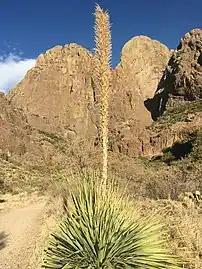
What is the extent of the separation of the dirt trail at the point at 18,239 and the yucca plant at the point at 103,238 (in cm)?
292

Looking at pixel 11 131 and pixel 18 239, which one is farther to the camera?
pixel 11 131

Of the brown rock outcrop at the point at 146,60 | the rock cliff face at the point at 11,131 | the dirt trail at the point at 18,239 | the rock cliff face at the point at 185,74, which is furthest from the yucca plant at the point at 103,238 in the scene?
the brown rock outcrop at the point at 146,60

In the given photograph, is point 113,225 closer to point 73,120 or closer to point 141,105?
point 73,120

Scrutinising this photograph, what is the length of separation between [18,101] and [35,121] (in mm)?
31244

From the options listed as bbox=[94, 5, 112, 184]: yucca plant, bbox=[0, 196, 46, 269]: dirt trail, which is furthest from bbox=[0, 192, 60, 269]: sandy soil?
bbox=[94, 5, 112, 184]: yucca plant

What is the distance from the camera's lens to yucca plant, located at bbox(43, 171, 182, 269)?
15.1 feet

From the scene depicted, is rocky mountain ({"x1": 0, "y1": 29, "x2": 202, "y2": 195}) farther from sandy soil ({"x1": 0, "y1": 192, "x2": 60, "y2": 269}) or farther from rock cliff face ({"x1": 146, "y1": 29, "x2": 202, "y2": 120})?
sandy soil ({"x1": 0, "y1": 192, "x2": 60, "y2": 269})

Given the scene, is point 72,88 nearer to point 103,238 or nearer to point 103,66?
point 103,66

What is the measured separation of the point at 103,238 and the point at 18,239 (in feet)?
21.8

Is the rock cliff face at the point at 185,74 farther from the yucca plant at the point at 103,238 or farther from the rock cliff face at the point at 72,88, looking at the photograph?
the yucca plant at the point at 103,238

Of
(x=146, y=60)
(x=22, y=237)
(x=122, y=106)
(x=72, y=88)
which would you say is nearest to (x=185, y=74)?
(x=72, y=88)

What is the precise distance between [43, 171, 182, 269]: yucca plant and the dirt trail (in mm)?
2924

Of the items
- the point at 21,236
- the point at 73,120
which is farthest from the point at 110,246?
the point at 73,120

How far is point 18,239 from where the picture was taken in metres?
10.7
